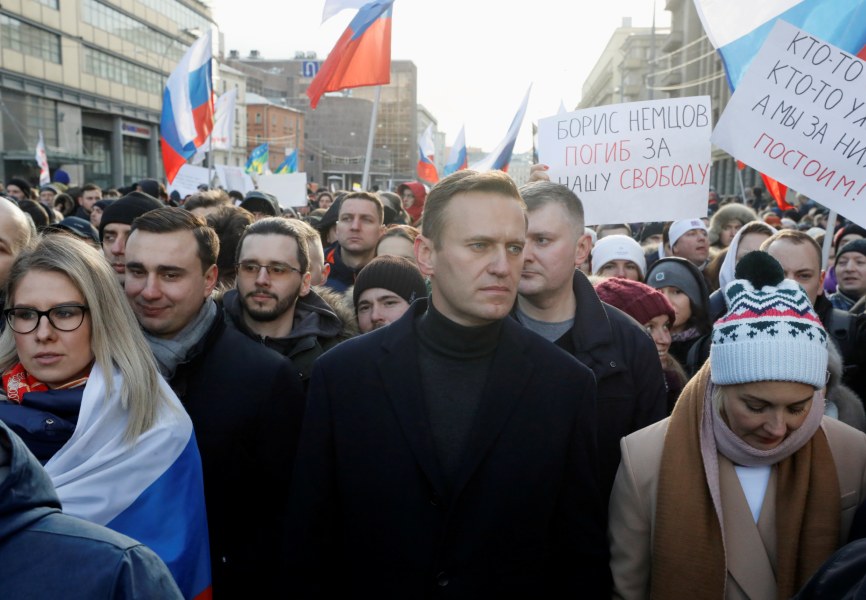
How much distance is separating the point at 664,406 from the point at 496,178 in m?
1.26

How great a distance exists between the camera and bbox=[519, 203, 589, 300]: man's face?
3.12 meters

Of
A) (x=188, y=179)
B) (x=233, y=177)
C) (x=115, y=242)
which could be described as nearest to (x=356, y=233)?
(x=115, y=242)

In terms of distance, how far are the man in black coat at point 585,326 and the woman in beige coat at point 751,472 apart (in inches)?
18.5

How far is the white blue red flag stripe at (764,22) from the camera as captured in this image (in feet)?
14.6

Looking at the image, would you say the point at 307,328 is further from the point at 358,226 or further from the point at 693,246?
the point at 693,246

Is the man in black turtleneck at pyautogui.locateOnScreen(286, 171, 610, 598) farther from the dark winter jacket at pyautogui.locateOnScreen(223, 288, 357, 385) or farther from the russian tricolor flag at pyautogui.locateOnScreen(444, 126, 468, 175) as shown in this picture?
the russian tricolor flag at pyautogui.locateOnScreen(444, 126, 468, 175)

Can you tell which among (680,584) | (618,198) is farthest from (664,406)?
(618,198)

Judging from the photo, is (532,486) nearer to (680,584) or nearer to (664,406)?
(680,584)

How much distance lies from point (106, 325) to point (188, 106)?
949 cm

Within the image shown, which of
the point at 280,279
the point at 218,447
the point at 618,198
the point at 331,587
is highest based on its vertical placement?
the point at 618,198

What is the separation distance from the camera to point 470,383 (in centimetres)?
241

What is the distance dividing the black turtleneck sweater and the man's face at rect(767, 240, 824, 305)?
7.85 ft

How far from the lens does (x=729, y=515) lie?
2383 mm

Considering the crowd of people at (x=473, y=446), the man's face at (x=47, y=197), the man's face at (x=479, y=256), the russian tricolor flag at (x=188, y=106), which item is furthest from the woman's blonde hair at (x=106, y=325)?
the man's face at (x=47, y=197)
